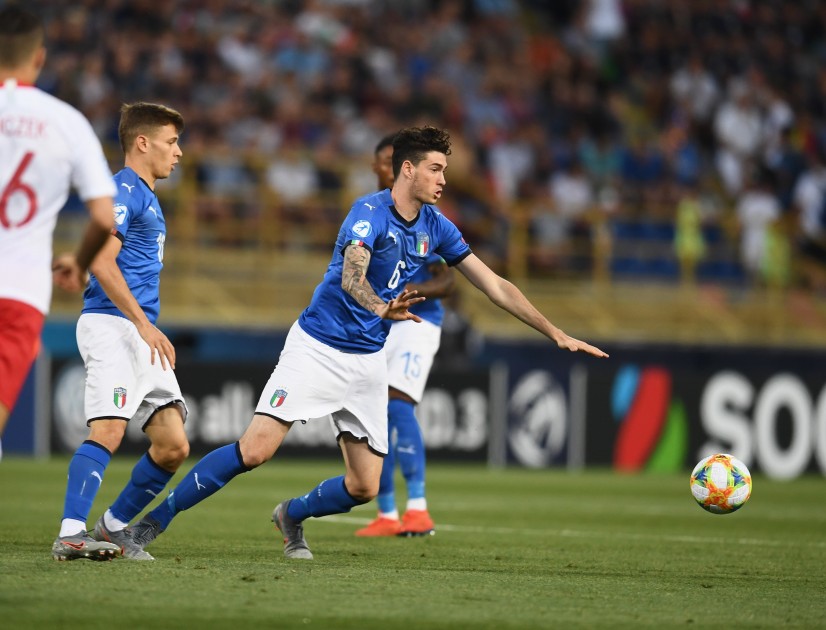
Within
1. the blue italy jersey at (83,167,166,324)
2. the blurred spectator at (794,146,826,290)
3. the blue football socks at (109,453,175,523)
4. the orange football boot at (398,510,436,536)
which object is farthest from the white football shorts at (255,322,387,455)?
the blurred spectator at (794,146,826,290)

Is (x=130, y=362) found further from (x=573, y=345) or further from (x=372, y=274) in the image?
(x=573, y=345)

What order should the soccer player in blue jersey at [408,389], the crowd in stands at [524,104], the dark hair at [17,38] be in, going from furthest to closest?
the crowd in stands at [524,104] → the soccer player in blue jersey at [408,389] → the dark hair at [17,38]

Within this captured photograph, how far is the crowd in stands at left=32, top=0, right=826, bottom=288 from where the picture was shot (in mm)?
20344

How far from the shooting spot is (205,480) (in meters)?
7.58

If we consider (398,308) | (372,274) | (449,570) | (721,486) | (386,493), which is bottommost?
(449,570)

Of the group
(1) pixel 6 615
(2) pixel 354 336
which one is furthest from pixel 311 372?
(1) pixel 6 615

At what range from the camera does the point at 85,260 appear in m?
5.86

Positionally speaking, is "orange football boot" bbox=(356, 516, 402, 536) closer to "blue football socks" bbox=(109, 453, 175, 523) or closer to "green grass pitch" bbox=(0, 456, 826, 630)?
"green grass pitch" bbox=(0, 456, 826, 630)

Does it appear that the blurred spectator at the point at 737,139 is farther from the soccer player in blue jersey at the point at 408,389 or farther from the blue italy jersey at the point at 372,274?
the blue italy jersey at the point at 372,274

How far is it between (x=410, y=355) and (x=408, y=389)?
0.78 ft

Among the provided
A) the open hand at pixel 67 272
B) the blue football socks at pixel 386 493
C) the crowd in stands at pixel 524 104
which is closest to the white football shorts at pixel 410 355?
the blue football socks at pixel 386 493

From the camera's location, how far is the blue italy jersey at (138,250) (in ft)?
24.5

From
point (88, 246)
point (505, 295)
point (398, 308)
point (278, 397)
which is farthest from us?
point (505, 295)

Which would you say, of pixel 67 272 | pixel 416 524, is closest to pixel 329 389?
pixel 67 272
